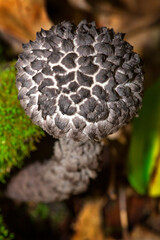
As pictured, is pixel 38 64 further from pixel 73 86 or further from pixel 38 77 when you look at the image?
pixel 73 86

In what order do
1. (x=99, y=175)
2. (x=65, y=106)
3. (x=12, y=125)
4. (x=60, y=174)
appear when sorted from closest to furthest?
1. (x=65, y=106)
2. (x=12, y=125)
3. (x=60, y=174)
4. (x=99, y=175)

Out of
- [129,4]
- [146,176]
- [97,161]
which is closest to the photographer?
[97,161]

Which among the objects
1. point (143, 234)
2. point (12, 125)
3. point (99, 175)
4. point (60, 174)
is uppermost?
point (12, 125)

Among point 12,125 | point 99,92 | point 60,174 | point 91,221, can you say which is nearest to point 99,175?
point 91,221

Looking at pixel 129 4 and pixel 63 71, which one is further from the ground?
pixel 129 4

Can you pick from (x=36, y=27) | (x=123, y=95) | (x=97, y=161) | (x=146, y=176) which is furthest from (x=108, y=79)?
(x=36, y=27)

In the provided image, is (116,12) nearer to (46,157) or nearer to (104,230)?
(46,157)

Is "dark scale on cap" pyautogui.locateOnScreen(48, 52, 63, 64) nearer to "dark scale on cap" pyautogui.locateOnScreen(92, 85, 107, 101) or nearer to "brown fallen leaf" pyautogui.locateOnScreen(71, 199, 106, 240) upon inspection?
"dark scale on cap" pyautogui.locateOnScreen(92, 85, 107, 101)

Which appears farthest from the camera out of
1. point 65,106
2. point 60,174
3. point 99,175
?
point 99,175
